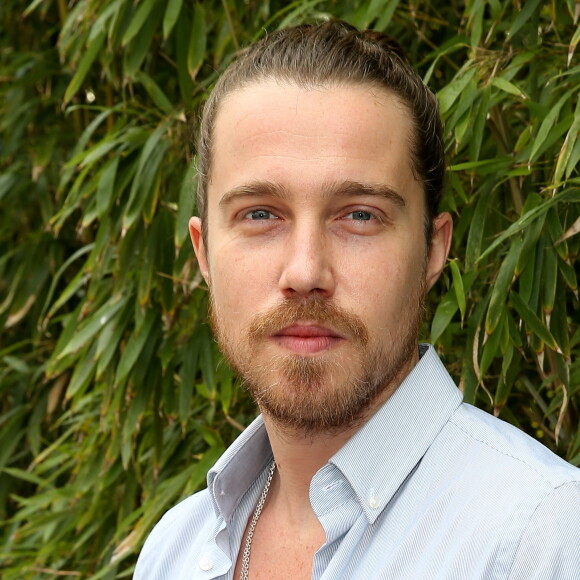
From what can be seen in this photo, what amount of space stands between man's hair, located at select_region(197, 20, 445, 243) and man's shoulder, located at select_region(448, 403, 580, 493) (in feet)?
0.88

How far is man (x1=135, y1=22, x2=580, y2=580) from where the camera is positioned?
104 centimetres

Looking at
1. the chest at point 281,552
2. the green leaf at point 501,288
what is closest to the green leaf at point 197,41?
the green leaf at point 501,288

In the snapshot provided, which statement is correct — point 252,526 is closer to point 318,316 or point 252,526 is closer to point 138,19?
point 318,316

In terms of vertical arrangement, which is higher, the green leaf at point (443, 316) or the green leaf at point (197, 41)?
the green leaf at point (197, 41)

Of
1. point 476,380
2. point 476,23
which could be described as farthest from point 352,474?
point 476,23

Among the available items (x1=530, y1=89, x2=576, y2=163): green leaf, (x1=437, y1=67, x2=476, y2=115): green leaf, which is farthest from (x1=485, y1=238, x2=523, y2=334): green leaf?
(x1=437, y1=67, x2=476, y2=115): green leaf

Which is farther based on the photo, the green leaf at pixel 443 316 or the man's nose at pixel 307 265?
the green leaf at pixel 443 316

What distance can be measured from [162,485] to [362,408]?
991 mm

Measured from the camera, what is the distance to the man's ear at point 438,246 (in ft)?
4.27

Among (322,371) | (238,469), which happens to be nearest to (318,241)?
(322,371)

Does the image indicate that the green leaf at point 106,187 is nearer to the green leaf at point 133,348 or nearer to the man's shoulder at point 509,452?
the green leaf at point 133,348

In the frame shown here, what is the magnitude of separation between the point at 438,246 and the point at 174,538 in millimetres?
539

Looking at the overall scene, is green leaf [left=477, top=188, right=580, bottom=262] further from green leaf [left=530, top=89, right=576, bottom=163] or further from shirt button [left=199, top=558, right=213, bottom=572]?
shirt button [left=199, top=558, right=213, bottom=572]

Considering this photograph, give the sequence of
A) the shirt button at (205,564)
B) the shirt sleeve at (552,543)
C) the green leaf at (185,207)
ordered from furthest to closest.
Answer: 1. the green leaf at (185,207)
2. the shirt button at (205,564)
3. the shirt sleeve at (552,543)
